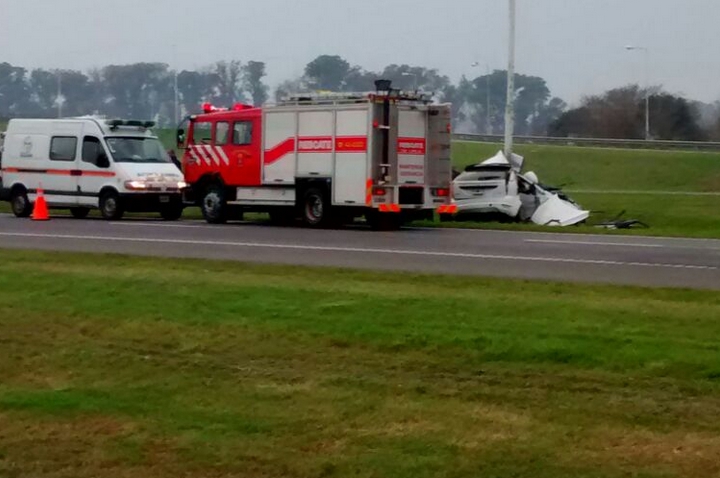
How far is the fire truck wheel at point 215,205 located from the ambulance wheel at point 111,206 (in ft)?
6.84

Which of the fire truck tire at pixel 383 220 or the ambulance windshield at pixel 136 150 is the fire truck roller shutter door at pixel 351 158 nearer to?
the fire truck tire at pixel 383 220

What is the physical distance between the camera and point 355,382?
8625 mm

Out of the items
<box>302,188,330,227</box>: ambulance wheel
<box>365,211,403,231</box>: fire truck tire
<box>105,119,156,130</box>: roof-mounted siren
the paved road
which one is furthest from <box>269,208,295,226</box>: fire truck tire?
<box>105,119,156,130</box>: roof-mounted siren

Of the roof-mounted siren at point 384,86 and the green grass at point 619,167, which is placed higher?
the roof-mounted siren at point 384,86

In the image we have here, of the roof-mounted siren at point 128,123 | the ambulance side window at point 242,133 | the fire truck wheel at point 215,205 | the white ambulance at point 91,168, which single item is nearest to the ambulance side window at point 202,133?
the ambulance side window at point 242,133

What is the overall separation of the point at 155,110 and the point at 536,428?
250 ft

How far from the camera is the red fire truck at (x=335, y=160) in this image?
25.6 m

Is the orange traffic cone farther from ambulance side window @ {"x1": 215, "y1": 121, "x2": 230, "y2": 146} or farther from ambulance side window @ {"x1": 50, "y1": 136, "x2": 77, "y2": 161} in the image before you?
ambulance side window @ {"x1": 215, "y1": 121, "x2": 230, "y2": 146}

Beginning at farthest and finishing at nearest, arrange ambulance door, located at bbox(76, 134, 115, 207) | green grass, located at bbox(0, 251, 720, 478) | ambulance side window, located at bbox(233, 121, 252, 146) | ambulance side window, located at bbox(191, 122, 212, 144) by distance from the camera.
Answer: ambulance door, located at bbox(76, 134, 115, 207) → ambulance side window, located at bbox(191, 122, 212, 144) → ambulance side window, located at bbox(233, 121, 252, 146) → green grass, located at bbox(0, 251, 720, 478)

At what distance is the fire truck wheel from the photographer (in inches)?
1105

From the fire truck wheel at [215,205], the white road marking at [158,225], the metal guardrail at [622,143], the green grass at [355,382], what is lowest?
the green grass at [355,382]

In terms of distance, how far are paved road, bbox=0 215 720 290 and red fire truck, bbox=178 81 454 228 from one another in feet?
3.26

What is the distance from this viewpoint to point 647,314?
10375mm

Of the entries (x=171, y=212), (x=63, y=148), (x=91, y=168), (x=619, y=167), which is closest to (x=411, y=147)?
(x=171, y=212)
